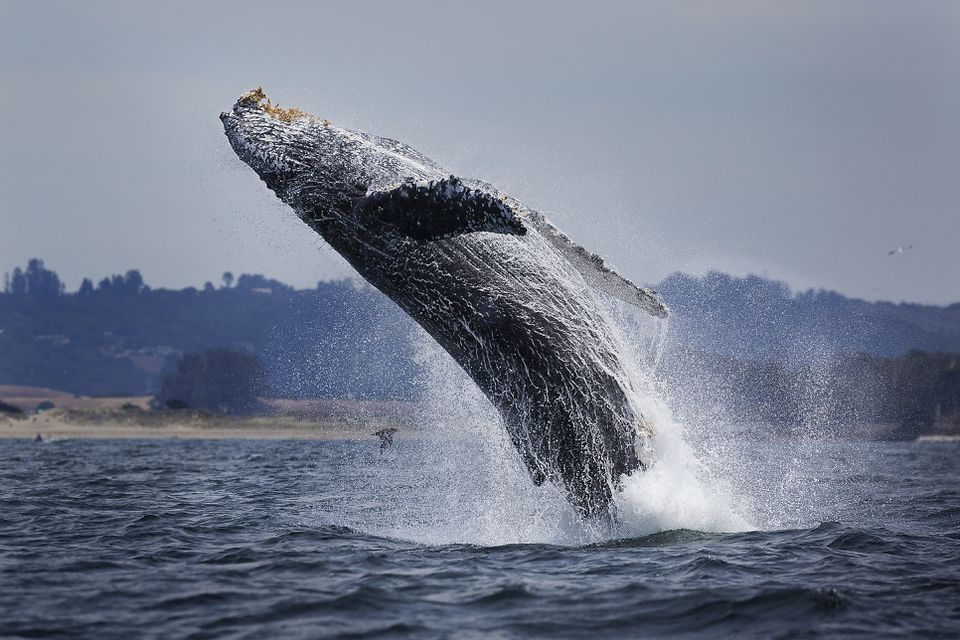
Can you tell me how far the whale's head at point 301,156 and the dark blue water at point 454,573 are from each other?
4.02 m

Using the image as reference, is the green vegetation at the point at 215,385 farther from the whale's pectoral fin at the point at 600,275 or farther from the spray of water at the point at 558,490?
the whale's pectoral fin at the point at 600,275

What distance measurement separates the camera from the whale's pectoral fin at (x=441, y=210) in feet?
34.9

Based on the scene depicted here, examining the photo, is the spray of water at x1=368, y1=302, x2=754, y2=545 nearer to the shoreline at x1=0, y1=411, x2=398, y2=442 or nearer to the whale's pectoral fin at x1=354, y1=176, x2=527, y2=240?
the whale's pectoral fin at x1=354, y1=176, x2=527, y2=240

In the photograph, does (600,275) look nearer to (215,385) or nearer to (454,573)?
(454,573)

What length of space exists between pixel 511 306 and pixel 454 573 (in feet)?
10.1

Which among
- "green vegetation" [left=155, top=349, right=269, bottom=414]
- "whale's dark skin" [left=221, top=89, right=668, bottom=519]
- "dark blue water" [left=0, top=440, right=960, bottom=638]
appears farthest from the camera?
"green vegetation" [left=155, top=349, right=269, bottom=414]

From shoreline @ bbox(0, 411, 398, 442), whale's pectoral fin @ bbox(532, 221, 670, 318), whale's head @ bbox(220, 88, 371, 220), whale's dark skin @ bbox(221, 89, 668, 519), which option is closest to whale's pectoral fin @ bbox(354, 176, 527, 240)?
whale's dark skin @ bbox(221, 89, 668, 519)

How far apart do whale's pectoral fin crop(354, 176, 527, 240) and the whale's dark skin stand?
0.39m

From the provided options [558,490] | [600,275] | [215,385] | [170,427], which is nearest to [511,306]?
[600,275]

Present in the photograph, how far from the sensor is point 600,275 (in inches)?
519

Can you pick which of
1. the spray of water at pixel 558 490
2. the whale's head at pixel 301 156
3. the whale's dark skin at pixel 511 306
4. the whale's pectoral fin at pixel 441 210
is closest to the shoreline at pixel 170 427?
the spray of water at pixel 558 490

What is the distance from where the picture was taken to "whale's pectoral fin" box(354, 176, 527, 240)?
10.6 meters

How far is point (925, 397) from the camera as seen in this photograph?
12669 centimetres

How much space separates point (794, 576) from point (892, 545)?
9.04ft
